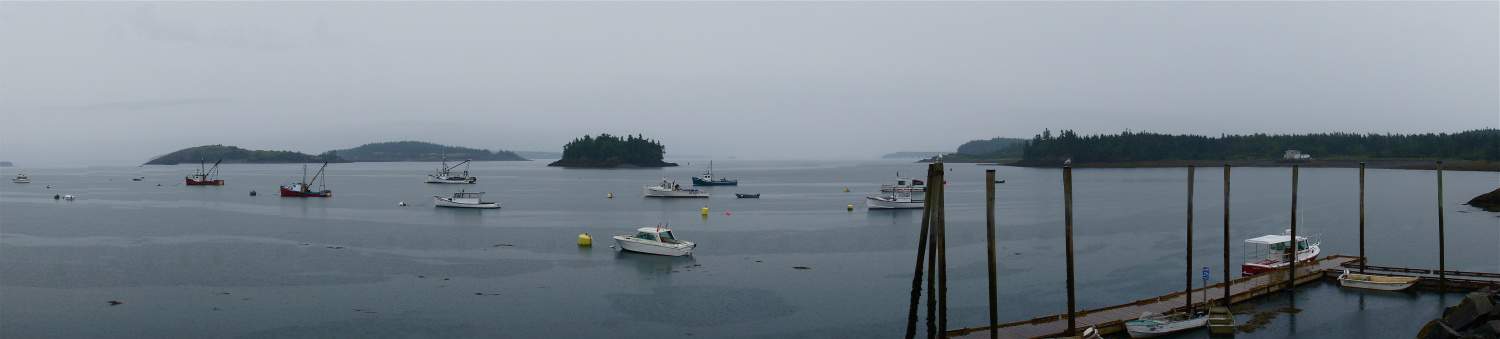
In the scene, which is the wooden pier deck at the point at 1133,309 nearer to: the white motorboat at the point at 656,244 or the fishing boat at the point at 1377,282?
the fishing boat at the point at 1377,282

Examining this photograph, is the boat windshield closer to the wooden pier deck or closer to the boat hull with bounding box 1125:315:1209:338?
the wooden pier deck

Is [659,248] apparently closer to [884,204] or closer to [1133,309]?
[1133,309]

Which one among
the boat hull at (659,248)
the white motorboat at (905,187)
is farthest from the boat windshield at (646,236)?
the white motorboat at (905,187)

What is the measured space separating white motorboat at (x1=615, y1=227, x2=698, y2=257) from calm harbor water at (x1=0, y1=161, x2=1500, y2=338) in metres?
0.64

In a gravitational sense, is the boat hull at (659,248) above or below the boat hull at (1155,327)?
above

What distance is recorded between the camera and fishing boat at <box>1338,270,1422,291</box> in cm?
2859

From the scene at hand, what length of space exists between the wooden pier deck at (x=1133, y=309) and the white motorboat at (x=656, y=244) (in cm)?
1845

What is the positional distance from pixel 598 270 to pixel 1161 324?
2038 cm

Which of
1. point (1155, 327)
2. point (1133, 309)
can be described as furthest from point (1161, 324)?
point (1133, 309)

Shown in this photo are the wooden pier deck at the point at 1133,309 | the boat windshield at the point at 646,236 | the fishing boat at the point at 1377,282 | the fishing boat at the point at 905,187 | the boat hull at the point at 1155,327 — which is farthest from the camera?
the fishing boat at the point at 905,187

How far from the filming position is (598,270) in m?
35.5

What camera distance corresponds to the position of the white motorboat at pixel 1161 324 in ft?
72.2

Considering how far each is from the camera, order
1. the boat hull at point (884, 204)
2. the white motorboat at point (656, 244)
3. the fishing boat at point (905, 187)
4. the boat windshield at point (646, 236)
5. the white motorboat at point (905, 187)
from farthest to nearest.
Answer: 1. the white motorboat at point (905, 187)
2. the fishing boat at point (905, 187)
3. the boat hull at point (884, 204)
4. the boat windshield at point (646, 236)
5. the white motorboat at point (656, 244)

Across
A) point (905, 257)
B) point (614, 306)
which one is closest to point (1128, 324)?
point (614, 306)
